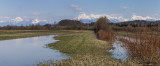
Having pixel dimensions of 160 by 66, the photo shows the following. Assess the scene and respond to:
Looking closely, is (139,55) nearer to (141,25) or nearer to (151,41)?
(151,41)

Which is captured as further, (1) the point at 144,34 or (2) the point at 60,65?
(1) the point at 144,34

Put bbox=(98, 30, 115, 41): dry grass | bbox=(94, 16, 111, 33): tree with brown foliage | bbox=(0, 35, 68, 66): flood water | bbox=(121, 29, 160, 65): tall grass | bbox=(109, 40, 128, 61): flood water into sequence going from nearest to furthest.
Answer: bbox=(121, 29, 160, 65): tall grass
bbox=(0, 35, 68, 66): flood water
bbox=(109, 40, 128, 61): flood water
bbox=(98, 30, 115, 41): dry grass
bbox=(94, 16, 111, 33): tree with brown foliage

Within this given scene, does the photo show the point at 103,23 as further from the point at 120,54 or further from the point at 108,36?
the point at 120,54

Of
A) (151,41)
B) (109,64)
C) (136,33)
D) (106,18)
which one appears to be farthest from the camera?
(106,18)

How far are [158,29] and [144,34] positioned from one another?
927 millimetres

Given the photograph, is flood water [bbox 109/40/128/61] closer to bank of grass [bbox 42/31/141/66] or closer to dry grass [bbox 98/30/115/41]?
bank of grass [bbox 42/31/141/66]

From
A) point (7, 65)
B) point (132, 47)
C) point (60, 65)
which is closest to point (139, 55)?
point (132, 47)

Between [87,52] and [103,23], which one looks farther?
[103,23]

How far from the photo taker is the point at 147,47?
1076 cm

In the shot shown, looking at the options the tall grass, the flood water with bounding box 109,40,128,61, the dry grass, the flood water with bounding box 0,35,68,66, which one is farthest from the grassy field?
the dry grass

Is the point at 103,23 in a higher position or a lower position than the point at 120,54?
higher

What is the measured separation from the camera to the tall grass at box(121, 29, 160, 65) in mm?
10562

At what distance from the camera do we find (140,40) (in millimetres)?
11258

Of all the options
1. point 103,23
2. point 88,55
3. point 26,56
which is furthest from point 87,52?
point 103,23
